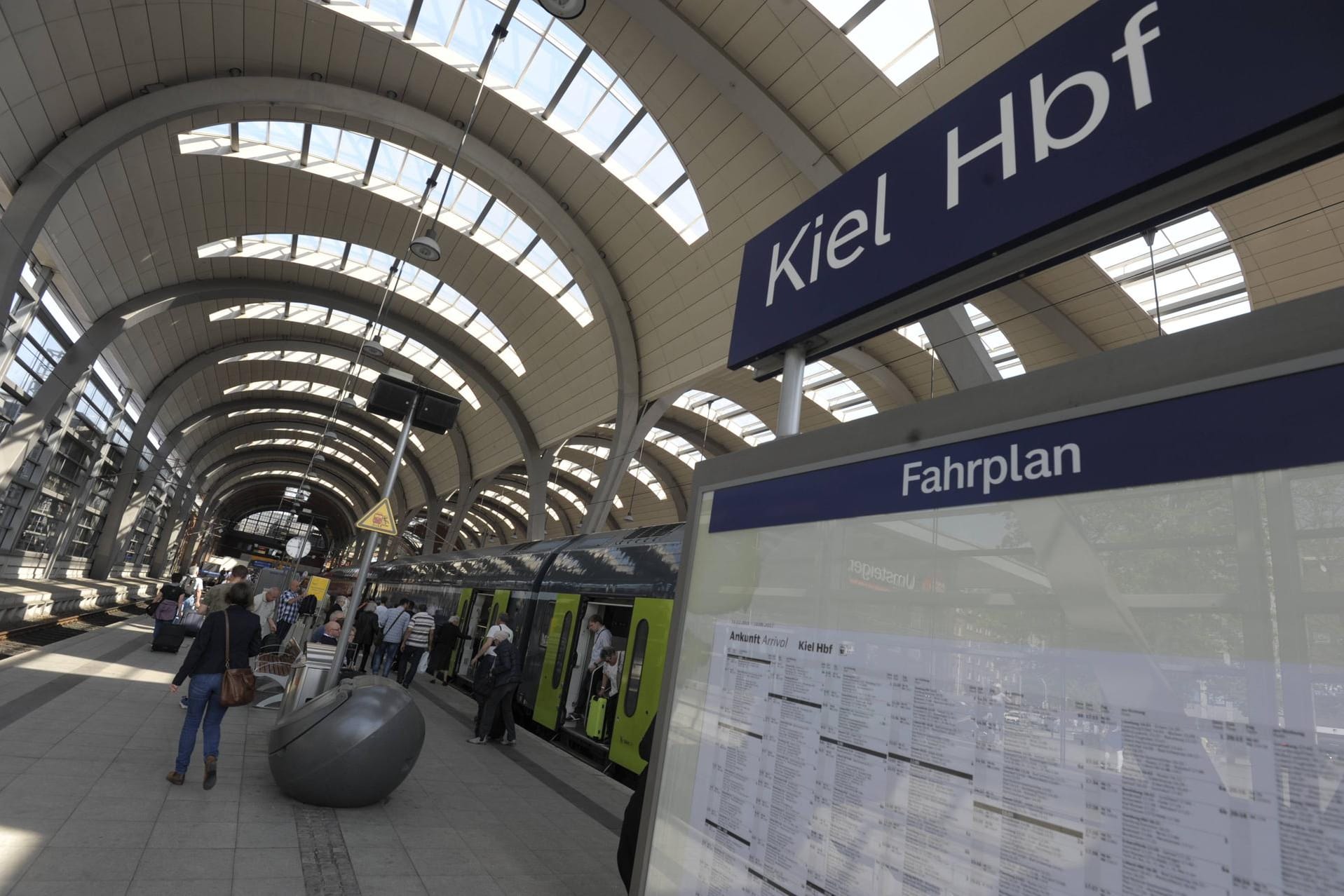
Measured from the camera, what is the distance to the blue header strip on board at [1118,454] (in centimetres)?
138

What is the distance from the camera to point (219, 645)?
5500 mm

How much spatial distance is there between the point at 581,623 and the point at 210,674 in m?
5.51

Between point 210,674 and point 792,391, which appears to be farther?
point 210,674

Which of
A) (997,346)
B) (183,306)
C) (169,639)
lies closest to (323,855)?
(169,639)

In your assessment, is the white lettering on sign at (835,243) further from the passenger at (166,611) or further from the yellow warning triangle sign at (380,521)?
the passenger at (166,611)

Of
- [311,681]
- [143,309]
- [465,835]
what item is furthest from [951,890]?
[143,309]

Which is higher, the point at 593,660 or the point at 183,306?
the point at 183,306

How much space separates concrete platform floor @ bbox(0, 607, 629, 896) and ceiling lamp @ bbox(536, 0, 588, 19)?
9901 mm

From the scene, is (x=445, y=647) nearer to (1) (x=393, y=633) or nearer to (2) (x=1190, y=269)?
(1) (x=393, y=633)

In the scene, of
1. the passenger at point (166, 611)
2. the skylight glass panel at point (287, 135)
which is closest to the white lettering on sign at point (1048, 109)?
the passenger at point (166, 611)

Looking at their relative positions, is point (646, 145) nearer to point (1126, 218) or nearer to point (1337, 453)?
point (1126, 218)

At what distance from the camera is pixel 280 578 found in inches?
970

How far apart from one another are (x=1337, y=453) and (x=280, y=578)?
92.9 feet

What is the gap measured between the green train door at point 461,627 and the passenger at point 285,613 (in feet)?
12.0
